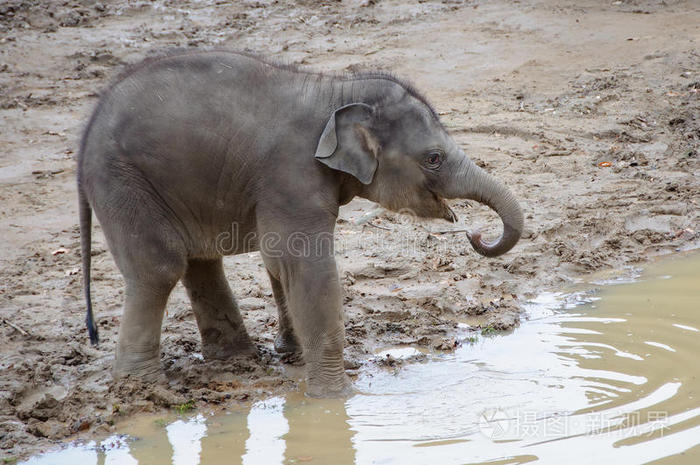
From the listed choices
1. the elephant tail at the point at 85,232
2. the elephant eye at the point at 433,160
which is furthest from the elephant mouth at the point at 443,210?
the elephant tail at the point at 85,232

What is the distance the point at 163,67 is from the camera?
4746 millimetres

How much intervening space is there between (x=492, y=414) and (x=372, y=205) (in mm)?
3259

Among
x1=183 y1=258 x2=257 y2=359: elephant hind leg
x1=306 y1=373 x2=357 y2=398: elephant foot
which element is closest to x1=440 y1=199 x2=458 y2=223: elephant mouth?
x1=306 y1=373 x2=357 y2=398: elephant foot

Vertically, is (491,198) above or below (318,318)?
above

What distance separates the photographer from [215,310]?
17.3 feet

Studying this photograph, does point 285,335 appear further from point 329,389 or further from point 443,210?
point 443,210

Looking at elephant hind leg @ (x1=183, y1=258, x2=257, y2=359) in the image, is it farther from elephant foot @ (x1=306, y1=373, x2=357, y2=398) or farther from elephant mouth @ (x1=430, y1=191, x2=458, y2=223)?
elephant mouth @ (x1=430, y1=191, x2=458, y2=223)

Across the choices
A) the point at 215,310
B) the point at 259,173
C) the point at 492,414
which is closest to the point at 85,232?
the point at 215,310

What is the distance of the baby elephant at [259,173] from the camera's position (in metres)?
4.58

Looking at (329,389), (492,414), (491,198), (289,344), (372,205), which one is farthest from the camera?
(372,205)

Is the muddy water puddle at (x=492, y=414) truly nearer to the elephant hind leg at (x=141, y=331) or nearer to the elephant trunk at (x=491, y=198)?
the elephant hind leg at (x=141, y=331)

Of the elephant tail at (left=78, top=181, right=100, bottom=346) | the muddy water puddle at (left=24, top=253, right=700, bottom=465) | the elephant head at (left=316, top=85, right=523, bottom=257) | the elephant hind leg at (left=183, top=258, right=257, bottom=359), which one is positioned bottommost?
the muddy water puddle at (left=24, top=253, right=700, bottom=465)

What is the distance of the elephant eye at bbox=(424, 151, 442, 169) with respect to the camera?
15.4 ft

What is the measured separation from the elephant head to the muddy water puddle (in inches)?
31.6
